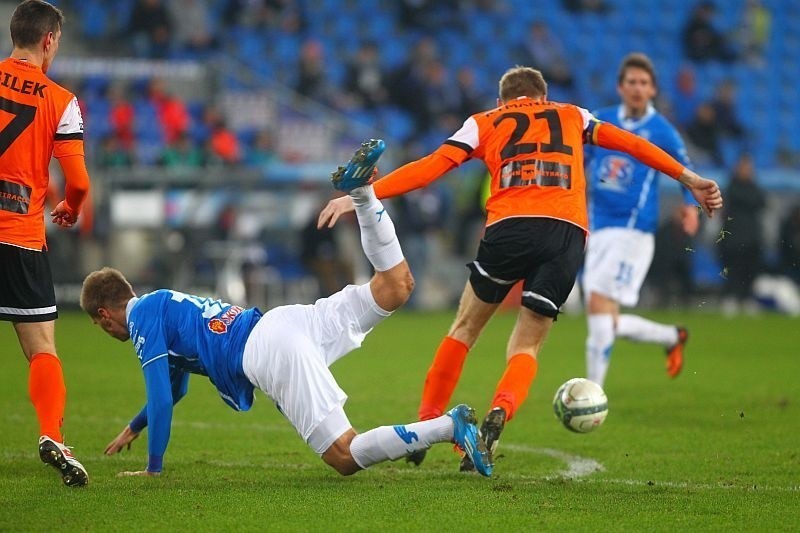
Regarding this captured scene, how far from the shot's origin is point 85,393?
1016 cm

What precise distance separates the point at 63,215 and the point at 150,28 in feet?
51.9

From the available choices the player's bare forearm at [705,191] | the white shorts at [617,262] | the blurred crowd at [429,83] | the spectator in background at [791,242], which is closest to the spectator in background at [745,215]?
the blurred crowd at [429,83]

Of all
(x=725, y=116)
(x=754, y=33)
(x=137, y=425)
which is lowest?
(x=137, y=425)

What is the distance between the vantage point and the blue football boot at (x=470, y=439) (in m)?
5.70

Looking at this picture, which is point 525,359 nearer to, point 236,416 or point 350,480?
point 350,480

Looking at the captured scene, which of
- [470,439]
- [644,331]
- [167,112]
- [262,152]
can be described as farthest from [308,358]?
[167,112]

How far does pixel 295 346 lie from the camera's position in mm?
5965

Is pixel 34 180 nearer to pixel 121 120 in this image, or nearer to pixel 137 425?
pixel 137 425

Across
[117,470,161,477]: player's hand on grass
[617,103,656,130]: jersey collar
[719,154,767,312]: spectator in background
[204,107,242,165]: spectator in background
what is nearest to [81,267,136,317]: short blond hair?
[117,470,161,477]: player's hand on grass

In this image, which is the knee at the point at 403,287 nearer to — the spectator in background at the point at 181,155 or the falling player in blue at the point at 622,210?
the falling player in blue at the point at 622,210

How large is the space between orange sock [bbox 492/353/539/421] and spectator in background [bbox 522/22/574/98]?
16.5 m

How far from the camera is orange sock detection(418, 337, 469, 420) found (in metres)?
6.96

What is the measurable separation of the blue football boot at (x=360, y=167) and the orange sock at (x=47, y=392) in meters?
1.74

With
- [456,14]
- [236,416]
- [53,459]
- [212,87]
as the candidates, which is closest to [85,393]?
[236,416]
